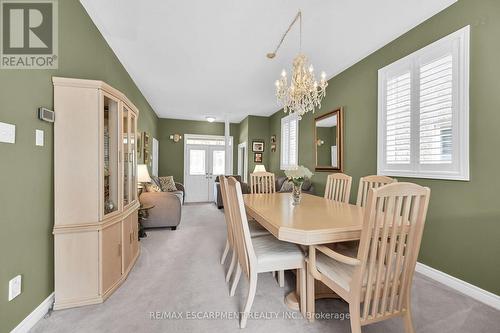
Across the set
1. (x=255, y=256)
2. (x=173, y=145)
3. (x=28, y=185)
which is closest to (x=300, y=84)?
(x=255, y=256)

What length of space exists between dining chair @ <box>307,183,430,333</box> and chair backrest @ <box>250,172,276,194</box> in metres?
1.94

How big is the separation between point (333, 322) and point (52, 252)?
2240 mm

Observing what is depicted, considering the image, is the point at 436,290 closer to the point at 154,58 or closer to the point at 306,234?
the point at 306,234

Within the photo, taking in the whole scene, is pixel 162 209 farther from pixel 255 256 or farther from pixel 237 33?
pixel 237 33

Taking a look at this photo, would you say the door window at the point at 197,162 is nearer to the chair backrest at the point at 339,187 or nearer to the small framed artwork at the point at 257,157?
the small framed artwork at the point at 257,157

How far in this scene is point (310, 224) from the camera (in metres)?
1.39

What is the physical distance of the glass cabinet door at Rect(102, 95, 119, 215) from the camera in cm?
189

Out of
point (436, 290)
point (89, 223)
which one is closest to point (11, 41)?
point (89, 223)

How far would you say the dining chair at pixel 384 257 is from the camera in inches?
41.8

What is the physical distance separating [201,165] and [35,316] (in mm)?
5830

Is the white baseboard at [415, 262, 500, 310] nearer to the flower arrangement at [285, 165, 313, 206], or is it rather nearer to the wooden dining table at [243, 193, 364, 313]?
the wooden dining table at [243, 193, 364, 313]

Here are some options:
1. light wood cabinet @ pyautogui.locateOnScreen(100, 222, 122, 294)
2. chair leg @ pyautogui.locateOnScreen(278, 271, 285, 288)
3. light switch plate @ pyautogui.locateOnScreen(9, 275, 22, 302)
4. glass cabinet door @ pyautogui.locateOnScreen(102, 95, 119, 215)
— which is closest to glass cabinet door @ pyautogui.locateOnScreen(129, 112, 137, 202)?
glass cabinet door @ pyautogui.locateOnScreen(102, 95, 119, 215)

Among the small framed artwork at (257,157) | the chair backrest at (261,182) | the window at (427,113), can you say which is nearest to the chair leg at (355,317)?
the window at (427,113)

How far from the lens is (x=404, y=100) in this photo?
8.06 ft
